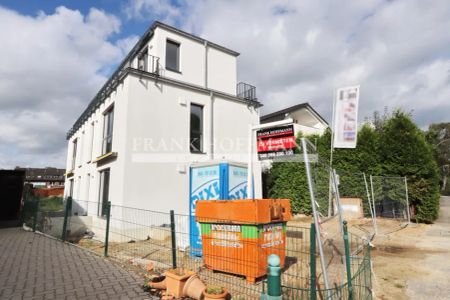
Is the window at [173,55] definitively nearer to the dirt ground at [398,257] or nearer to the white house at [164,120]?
the white house at [164,120]

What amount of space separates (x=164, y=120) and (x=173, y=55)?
3.63m

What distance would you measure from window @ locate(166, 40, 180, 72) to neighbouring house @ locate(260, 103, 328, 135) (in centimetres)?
1076

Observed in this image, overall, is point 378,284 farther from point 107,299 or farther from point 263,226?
point 107,299

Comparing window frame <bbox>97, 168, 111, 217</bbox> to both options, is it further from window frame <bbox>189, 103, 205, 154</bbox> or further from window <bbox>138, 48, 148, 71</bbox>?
window <bbox>138, 48, 148, 71</bbox>

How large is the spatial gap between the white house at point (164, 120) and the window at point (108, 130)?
47 millimetres

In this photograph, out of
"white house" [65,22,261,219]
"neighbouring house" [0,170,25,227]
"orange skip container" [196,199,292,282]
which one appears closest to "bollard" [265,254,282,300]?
"orange skip container" [196,199,292,282]

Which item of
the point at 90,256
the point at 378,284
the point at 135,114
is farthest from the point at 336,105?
the point at 90,256

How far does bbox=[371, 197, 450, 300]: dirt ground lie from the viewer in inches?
167

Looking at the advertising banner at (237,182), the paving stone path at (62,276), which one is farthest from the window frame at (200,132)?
the paving stone path at (62,276)

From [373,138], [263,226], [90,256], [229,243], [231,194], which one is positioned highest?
[373,138]

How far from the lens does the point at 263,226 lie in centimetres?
464

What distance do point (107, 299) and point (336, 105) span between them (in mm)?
8807

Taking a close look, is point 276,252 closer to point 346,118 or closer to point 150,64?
point 346,118

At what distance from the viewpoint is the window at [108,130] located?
1251 cm
